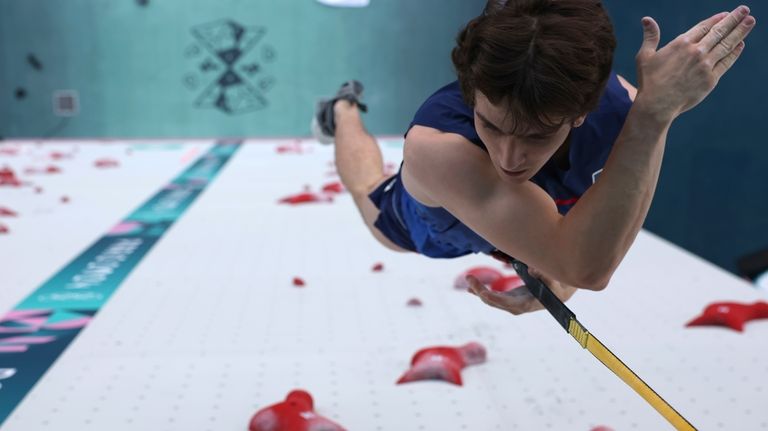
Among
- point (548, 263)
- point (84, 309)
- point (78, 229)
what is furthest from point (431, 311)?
point (78, 229)

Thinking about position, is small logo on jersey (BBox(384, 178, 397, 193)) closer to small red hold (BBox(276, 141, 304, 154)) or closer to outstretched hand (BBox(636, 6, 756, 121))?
outstretched hand (BBox(636, 6, 756, 121))

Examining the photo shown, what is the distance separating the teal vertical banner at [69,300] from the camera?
1.83m

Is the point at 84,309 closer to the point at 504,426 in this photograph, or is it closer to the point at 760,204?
the point at 504,426

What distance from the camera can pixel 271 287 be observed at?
2445 mm

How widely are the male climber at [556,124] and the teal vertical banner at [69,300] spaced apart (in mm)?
1172

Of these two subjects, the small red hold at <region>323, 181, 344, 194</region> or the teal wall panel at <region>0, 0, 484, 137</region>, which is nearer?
the small red hold at <region>323, 181, 344, 194</region>

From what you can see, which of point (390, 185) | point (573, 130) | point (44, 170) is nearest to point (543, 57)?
point (573, 130)

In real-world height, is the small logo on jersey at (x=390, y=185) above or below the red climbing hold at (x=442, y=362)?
above

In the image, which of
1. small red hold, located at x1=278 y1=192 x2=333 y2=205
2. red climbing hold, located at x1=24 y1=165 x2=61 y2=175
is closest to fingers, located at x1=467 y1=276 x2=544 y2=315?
small red hold, located at x1=278 y1=192 x2=333 y2=205

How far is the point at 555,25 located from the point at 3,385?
1.51 meters

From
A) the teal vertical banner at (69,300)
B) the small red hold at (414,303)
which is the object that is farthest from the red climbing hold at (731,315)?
the teal vertical banner at (69,300)

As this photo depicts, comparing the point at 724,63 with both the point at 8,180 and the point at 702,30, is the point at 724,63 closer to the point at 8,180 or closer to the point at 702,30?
the point at 702,30

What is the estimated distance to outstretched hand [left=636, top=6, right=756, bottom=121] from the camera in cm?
86

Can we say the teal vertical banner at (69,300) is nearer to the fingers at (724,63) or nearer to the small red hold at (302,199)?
→ the small red hold at (302,199)
